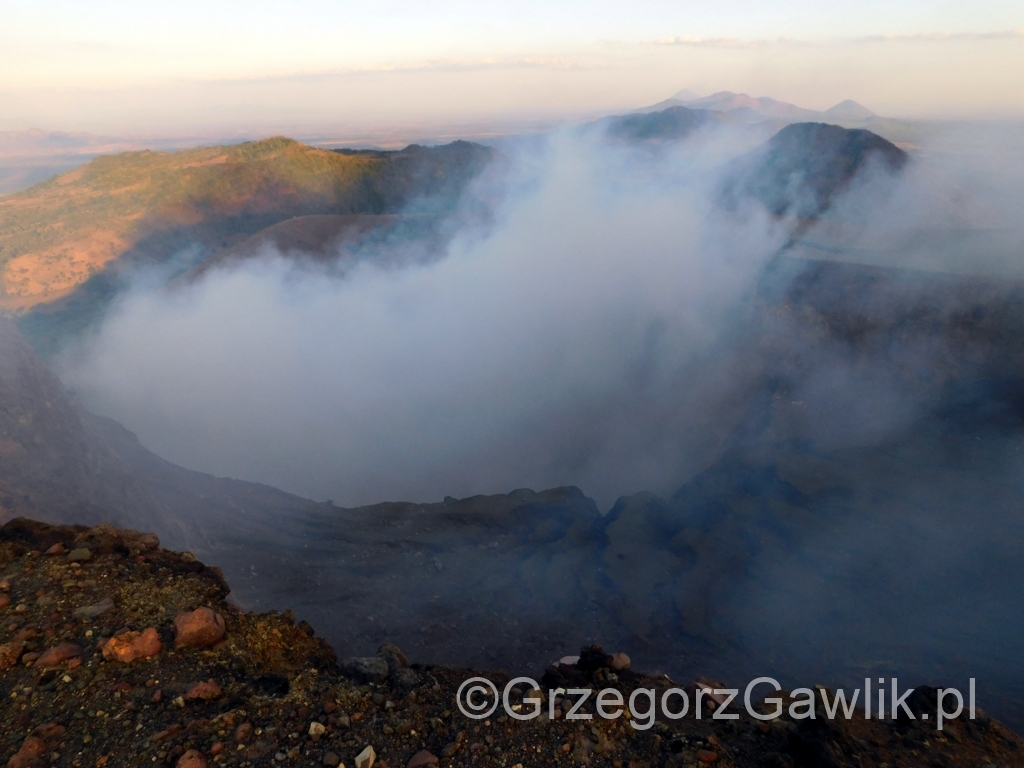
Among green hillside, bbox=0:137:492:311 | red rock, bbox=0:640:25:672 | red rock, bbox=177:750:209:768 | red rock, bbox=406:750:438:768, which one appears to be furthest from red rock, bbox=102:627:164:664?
green hillside, bbox=0:137:492:311

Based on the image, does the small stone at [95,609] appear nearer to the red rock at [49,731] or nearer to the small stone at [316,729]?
the red rock at [49,731]

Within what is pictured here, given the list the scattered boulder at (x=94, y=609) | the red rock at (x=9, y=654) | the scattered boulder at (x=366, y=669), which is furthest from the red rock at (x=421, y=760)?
the red rock at (x=9, y=654)

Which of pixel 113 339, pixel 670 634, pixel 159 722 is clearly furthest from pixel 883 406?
pixel 113 339

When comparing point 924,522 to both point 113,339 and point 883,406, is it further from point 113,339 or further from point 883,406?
point 113,339

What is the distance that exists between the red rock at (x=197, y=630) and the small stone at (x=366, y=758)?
5.66ft

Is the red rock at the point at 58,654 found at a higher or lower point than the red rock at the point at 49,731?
A: higher

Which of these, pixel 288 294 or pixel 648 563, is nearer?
pixel 648 563

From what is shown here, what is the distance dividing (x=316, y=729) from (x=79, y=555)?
3156mm

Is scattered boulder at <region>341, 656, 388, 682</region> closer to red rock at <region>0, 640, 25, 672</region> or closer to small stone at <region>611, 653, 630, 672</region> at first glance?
red rock at <region>0, 640, 25, 672</region>

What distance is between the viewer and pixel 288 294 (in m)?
27.3

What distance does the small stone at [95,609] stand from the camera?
15.4ft

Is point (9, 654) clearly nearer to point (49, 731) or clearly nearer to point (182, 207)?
point (49, 731)

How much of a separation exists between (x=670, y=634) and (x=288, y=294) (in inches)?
896

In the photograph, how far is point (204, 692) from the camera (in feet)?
13.9
